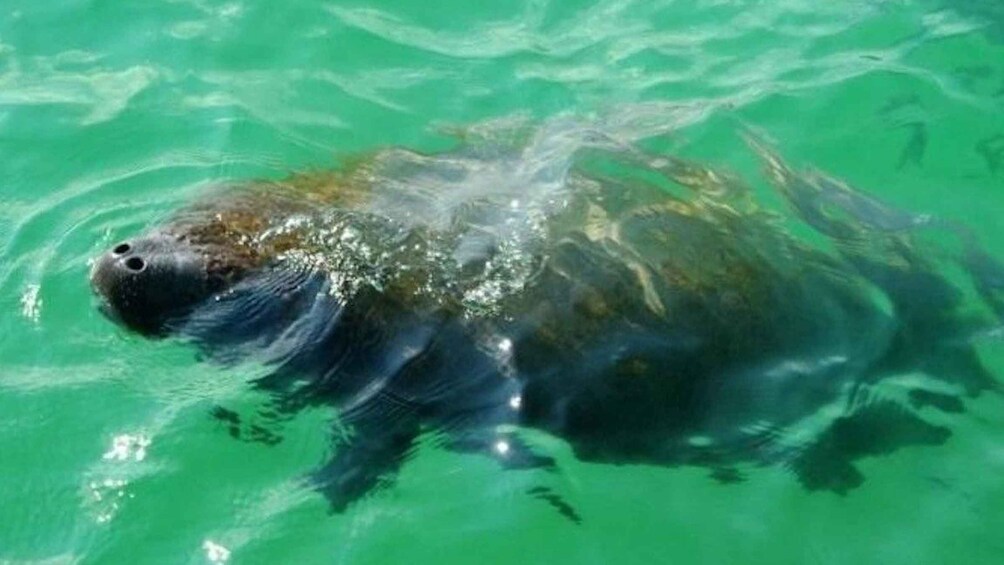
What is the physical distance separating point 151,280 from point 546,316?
4.65 ft

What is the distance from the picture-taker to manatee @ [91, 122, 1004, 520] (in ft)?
14.1

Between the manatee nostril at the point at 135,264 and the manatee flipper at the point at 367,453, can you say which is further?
the manatee flipper at the point at 367,453

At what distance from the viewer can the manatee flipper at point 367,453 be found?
4.51m

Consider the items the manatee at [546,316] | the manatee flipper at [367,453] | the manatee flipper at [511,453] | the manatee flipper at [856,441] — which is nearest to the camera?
the manatee at [546,316]

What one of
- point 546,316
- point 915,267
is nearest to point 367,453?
point 546,316

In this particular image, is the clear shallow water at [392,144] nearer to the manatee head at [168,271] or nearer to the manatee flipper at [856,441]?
the manatee flipper at [856,441]

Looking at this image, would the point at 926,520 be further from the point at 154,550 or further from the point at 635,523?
the point at 154,550

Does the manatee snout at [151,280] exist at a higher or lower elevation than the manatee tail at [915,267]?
higher

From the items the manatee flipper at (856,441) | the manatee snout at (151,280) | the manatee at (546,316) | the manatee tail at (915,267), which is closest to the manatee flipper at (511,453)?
the manatee at (546,316)

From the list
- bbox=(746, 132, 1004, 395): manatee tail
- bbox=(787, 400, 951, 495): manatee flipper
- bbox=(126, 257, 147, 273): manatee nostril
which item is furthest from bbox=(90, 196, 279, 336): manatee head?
bbox=(746, 132, 1004, 395): manatee tail

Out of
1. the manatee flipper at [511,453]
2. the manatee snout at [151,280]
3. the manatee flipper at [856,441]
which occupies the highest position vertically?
the manatee snout at [151,280]

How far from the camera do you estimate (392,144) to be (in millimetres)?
6457

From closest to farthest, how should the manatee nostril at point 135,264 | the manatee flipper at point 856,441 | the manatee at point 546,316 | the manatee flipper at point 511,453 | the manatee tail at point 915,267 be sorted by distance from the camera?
the manatee nostril at point 135,264
the manatee at point 546,316
the manatee flipper at point 511,453
the manatee flipper at point 856,441
the manatee tail at point 915,267

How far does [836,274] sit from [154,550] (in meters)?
3.05
